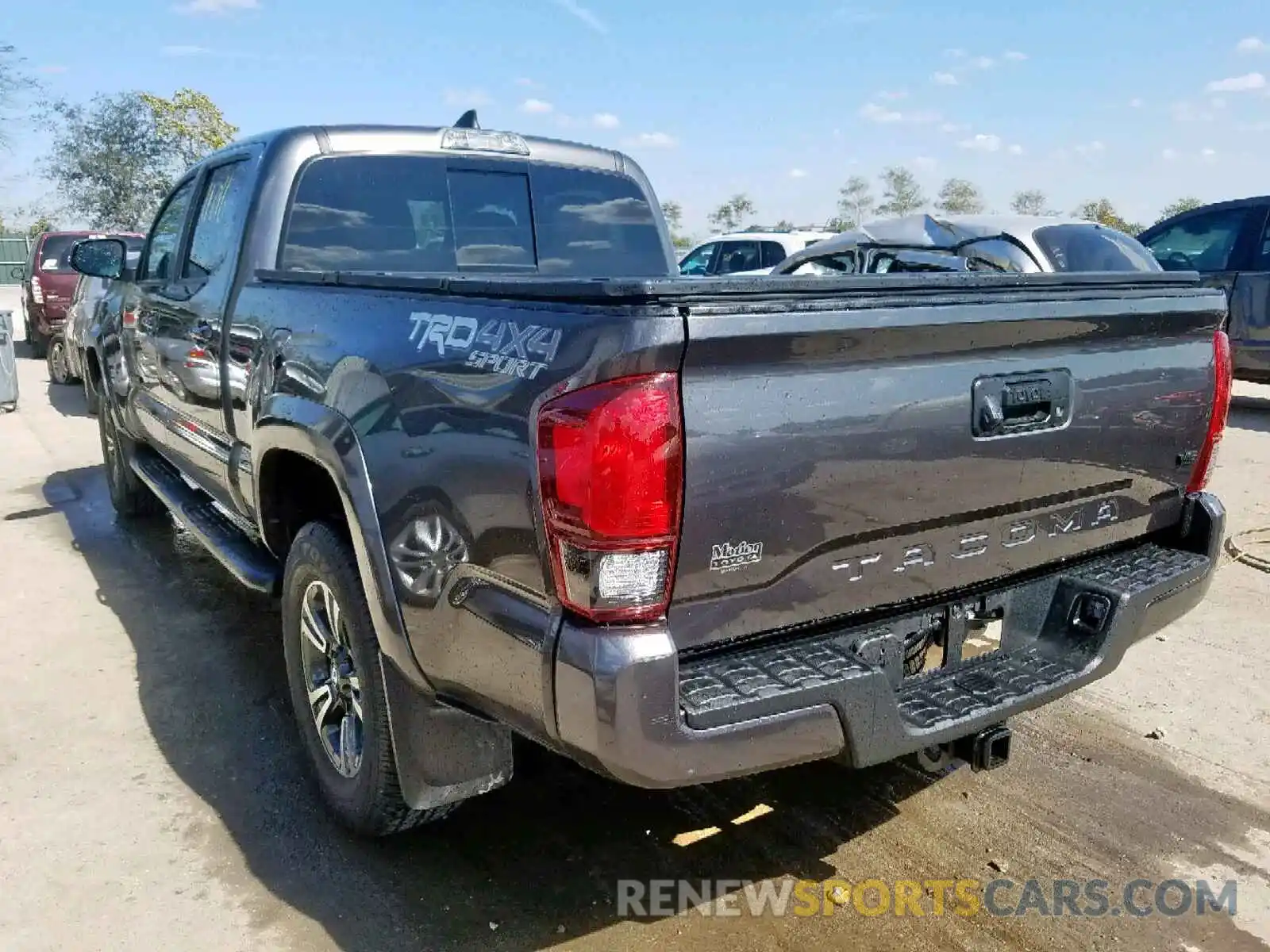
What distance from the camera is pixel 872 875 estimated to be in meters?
2.90

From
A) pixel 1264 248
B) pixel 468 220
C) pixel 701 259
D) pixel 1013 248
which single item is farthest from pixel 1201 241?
pixel 468 220

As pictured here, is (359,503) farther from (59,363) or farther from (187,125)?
(187,125)

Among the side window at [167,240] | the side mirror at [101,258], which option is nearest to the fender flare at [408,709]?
the side window at [167,240]

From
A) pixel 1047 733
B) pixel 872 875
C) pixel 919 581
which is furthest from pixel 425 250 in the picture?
pixel 1047 733

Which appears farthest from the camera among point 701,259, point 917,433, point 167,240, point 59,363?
point 701,259

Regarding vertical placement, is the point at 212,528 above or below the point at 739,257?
below

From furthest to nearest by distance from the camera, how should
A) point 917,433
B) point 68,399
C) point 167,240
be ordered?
point 68,399
point 167,240
point 917,433

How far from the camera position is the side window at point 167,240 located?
4.77m

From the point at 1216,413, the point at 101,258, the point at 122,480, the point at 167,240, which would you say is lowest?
the point at 122,480

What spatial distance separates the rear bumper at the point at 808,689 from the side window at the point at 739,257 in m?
12.8

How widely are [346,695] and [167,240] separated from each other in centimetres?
309

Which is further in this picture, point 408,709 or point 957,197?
point 957,197

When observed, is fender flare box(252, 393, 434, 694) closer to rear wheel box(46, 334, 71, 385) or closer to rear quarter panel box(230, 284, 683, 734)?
rear quarter panel box(230, 284, 683, 734)

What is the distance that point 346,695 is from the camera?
3.06m
